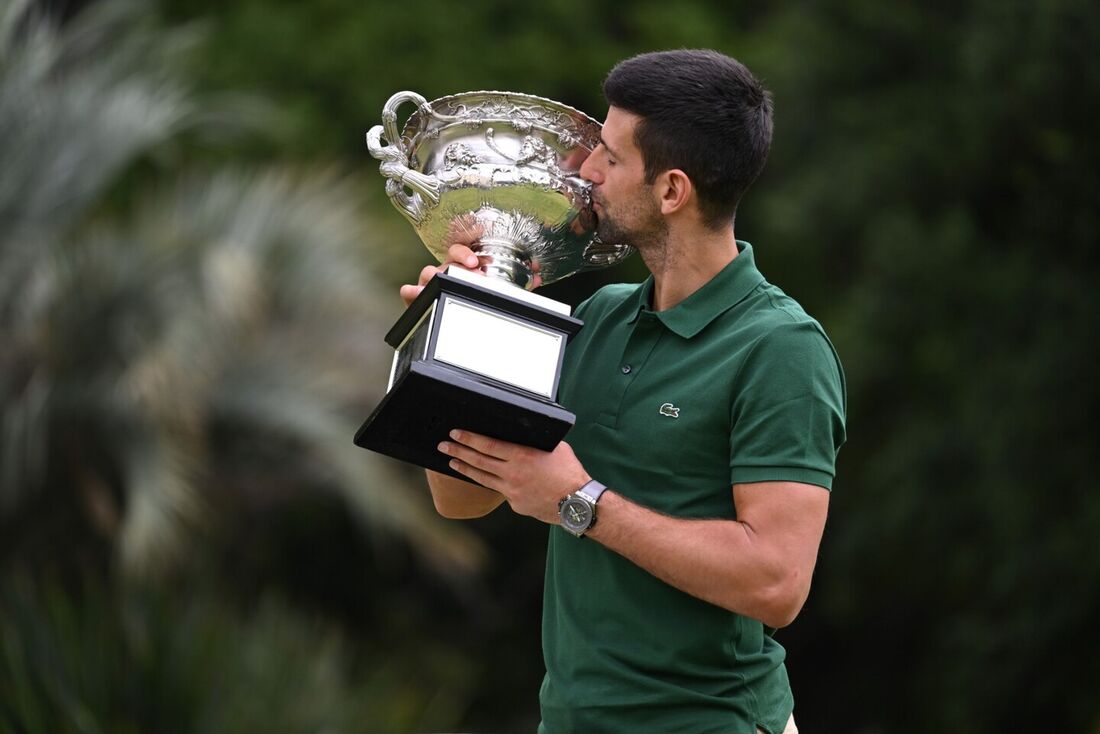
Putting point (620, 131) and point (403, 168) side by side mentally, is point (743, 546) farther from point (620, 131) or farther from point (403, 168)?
point (403, 168)

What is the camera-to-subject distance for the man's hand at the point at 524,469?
7.61ft

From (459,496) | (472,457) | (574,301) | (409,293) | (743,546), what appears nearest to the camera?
(743,546)

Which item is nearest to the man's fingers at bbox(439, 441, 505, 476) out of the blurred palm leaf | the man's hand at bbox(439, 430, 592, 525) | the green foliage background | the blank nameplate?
the man's hand at bbox(439, 430, 592, 525)

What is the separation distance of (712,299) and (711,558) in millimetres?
421

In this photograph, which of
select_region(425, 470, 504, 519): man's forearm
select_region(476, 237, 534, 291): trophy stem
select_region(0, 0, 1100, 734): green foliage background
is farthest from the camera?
select_region(0, 0, 1100, 734): green foliage background

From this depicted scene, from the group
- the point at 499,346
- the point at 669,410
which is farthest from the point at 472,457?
the point at 669,410

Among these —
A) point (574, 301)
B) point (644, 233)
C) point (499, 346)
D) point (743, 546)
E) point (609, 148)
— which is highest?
point (609, 148)

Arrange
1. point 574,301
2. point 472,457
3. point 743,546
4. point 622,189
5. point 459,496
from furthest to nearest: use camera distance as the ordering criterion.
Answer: point 574,301
point 459,496
point 622,189
point 472,457
point 743,546

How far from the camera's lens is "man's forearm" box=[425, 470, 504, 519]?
8.93 ft

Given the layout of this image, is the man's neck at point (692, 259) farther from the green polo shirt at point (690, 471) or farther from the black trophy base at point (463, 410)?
the black trophy base at point (463, 410)

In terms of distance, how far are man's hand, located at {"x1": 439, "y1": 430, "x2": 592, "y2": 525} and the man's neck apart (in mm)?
336

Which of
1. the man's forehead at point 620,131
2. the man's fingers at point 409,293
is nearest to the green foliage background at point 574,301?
the man's fingers at point 409,293

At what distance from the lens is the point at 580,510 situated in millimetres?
2309

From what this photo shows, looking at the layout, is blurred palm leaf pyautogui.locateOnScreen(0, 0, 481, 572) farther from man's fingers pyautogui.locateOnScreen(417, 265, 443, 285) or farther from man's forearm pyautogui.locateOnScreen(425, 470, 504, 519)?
man's fingers pyautogui.locateOnScreen(417, 265, 443, 285)
